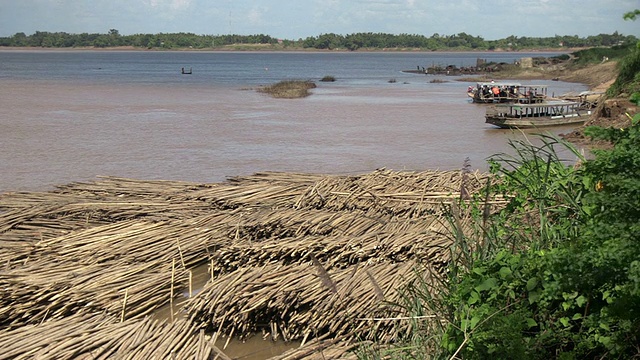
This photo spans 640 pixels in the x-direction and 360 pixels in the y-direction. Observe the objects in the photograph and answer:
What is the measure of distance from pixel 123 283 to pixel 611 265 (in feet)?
16.8

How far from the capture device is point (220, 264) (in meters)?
8.10

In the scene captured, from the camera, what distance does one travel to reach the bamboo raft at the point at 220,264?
6465 mm

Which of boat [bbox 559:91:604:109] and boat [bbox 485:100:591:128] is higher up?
boat [bbox 559:91:604:109]

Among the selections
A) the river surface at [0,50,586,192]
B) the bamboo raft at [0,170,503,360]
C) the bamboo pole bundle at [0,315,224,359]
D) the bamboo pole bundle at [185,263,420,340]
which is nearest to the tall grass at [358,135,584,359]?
the bamboo raft at [0,170,503,360]

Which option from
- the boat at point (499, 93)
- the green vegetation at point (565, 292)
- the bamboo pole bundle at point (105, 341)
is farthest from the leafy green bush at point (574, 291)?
the boat at point (499, 93)

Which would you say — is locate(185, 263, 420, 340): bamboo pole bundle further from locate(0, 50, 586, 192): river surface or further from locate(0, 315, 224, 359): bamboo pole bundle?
locate(0, 50, 586, 192): river surface

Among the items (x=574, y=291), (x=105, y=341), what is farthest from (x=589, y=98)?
(x=574, y=291)

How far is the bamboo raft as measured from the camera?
6.46m

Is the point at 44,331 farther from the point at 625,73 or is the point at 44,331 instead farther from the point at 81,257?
the point at 625,73

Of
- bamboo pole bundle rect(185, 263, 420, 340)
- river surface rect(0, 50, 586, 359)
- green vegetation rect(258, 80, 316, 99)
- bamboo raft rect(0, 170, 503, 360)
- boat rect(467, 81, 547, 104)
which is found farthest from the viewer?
green vegetation rect(258, 80, 316, 99)

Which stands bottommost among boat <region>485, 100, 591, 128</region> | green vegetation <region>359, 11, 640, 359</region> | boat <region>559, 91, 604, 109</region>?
boat <region>485, 100, 591, 128</region>

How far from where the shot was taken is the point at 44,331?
6605mm

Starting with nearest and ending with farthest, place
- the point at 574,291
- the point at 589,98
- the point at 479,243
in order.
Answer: the point at 574,291, the point at 479,243, the point at 589,98

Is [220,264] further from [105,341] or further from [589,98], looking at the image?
[589,98]
